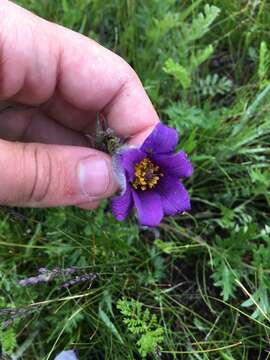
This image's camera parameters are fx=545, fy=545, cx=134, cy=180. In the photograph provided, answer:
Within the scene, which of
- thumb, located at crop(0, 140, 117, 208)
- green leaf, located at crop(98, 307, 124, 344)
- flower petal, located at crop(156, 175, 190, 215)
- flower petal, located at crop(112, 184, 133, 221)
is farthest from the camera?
green leaf, located at crop(98, 307, 124, 344)

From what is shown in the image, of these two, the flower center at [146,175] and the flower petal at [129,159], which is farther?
the flower center at [146,175]

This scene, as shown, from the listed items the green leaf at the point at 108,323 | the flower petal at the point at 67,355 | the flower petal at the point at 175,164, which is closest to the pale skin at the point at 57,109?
the flower petal at the point at 175,164

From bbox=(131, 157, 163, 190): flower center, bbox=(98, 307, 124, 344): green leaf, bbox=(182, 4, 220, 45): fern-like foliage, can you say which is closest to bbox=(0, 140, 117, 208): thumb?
bbox=(131, 157, 163, 190): flower center

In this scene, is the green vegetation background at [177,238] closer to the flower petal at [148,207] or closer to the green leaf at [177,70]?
the green leaf at [177,70]

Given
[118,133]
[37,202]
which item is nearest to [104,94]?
[118,133]

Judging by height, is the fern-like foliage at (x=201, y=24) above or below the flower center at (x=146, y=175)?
above

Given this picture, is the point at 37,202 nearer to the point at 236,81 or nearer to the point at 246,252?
the point at 246,252

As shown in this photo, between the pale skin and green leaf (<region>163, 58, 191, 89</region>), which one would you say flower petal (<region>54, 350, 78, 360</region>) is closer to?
the pale skin
